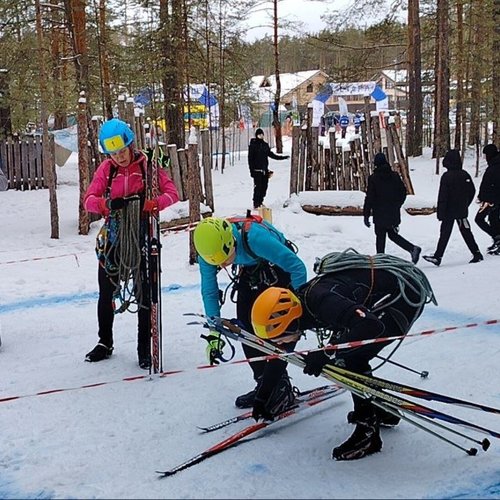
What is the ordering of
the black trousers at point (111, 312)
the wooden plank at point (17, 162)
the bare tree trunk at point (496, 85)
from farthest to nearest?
the wooden plank at point (17, 162) < the bare tree trunk at point (496, 85) < the black trousers at point (111, 312)

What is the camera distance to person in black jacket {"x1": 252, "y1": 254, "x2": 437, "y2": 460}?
3379 mm

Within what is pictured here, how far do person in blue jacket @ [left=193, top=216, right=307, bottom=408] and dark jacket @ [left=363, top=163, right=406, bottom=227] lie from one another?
5350mm

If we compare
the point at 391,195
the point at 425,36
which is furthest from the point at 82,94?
the point at 425,36

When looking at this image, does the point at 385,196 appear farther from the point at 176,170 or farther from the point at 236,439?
the point at 236,439

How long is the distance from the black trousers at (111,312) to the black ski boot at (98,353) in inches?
1.4

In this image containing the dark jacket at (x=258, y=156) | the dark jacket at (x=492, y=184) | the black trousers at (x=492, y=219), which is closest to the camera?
the dark jacket at (x=492, y=184)

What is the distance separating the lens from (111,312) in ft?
18.0

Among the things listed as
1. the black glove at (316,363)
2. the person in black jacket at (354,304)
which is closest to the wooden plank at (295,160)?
the person in black jacket at (354,304)

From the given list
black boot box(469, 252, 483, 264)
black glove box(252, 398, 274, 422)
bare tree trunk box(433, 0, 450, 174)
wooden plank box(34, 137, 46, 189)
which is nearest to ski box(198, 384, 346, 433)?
black glove box(252, 398, 274, 422)

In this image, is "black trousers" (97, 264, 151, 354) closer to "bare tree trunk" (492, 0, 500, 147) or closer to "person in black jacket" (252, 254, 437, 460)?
"person in black jacket" (252, 254, 437, 460)

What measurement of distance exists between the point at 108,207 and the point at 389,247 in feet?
21.7

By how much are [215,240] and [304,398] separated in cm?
128

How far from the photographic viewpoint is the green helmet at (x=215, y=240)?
393 centimetres

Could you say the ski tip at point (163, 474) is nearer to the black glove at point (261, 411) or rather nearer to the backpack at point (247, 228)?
the black glove at point (261, 411)
